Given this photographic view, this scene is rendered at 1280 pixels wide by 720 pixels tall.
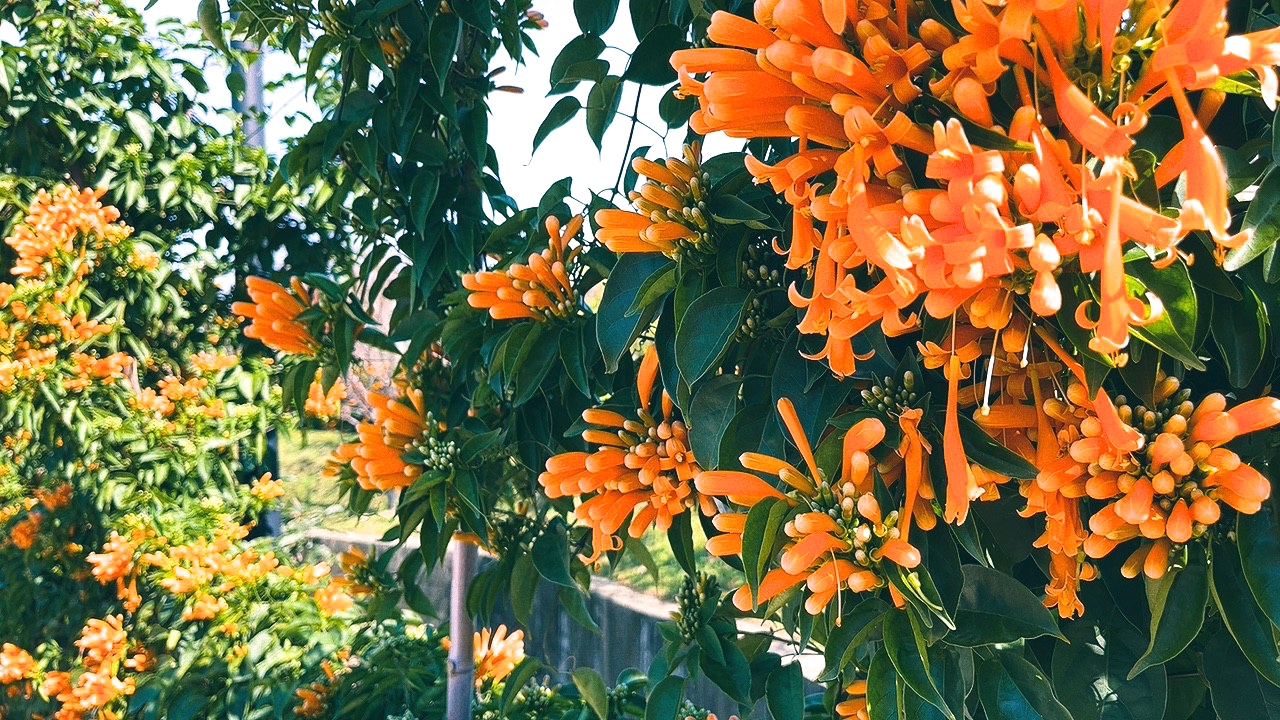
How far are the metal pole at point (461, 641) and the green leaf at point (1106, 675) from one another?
1.03m

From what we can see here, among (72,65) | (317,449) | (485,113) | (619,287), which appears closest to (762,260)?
(619,287)

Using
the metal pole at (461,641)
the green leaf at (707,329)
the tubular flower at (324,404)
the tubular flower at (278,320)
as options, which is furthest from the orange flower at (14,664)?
the green leaf at (707,329)

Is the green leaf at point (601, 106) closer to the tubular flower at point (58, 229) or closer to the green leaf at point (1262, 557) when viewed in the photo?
the green leaf at point (1262, 557)

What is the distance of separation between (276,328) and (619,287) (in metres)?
0.77

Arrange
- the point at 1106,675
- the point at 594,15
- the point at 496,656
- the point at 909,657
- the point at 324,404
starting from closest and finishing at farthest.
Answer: the point at 909,657 → the point at 1106,675 → the point at 594,15 → the point at 496,656 → the point at 324,404

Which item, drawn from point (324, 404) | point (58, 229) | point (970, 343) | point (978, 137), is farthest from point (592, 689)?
point (58, 229)

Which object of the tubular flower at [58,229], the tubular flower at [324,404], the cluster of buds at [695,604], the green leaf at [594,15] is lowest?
the cluster of buds at [695,604]

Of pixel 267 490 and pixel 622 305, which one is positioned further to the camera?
pixel 267 490

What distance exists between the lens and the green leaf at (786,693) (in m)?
0.93

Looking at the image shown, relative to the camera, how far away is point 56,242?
2.37 meters

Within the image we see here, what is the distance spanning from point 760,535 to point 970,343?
0.18m

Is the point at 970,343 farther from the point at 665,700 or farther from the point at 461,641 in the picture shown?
the point at 461,641

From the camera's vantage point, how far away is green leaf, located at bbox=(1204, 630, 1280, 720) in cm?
60

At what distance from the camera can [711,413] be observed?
0.72 m
